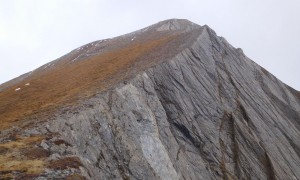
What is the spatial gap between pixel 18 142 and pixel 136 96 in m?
14.0

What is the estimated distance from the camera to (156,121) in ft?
114

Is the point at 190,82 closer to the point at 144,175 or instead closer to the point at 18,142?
the point at 144,175

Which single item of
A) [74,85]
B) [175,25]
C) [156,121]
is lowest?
[156,121]

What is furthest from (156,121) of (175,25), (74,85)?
(175,25)

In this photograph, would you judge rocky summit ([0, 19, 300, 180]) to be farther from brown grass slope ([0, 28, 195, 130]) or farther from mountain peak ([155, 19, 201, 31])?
mountain peak ([155, 19, 201, 31])

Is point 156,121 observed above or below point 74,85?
below

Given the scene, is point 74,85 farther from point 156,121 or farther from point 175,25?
point 175,25

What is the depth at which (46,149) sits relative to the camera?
2294 cm

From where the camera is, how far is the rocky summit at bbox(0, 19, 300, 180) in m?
24.5

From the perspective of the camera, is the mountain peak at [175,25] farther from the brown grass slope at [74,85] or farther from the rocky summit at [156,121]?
the brown grass slope at [74,85]

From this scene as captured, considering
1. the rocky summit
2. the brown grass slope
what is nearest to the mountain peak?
the rocky summit

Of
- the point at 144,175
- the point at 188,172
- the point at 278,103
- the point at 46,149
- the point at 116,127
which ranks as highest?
the point at 46,149

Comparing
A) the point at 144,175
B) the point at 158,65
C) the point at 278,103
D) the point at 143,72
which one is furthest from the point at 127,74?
the point at 278,103

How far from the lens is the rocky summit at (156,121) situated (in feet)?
80.3
